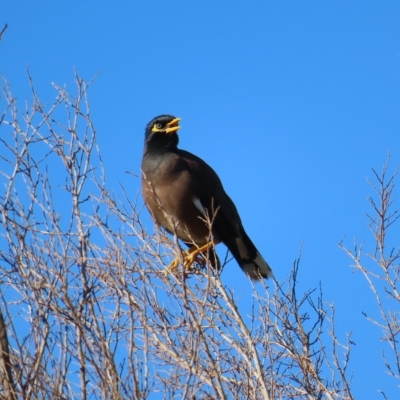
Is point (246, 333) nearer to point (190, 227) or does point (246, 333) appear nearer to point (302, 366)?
point (302, 366)

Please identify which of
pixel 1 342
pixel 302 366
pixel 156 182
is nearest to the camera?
pixel 1 342

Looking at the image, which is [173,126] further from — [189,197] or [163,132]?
[189,197]

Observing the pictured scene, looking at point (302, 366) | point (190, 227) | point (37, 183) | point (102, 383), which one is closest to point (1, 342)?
point (102, 383)

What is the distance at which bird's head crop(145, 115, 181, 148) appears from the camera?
7.17m

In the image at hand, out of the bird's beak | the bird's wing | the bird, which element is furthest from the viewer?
the bird's beak

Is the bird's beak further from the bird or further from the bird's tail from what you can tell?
the bird's tail

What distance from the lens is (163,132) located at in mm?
7215

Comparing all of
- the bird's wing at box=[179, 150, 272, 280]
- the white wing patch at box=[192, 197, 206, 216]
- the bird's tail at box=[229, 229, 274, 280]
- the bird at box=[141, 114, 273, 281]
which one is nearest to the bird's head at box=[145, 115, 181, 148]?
the bird at box=[141, 114, 273, 281]

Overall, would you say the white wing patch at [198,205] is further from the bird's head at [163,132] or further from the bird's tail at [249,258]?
the bird's head at [163,132]

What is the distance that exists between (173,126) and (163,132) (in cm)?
11

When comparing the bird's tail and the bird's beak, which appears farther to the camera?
the bird's beak

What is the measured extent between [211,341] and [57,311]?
1.17 meters

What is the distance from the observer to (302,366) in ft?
15.3

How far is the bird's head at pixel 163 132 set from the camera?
7.17 meters
